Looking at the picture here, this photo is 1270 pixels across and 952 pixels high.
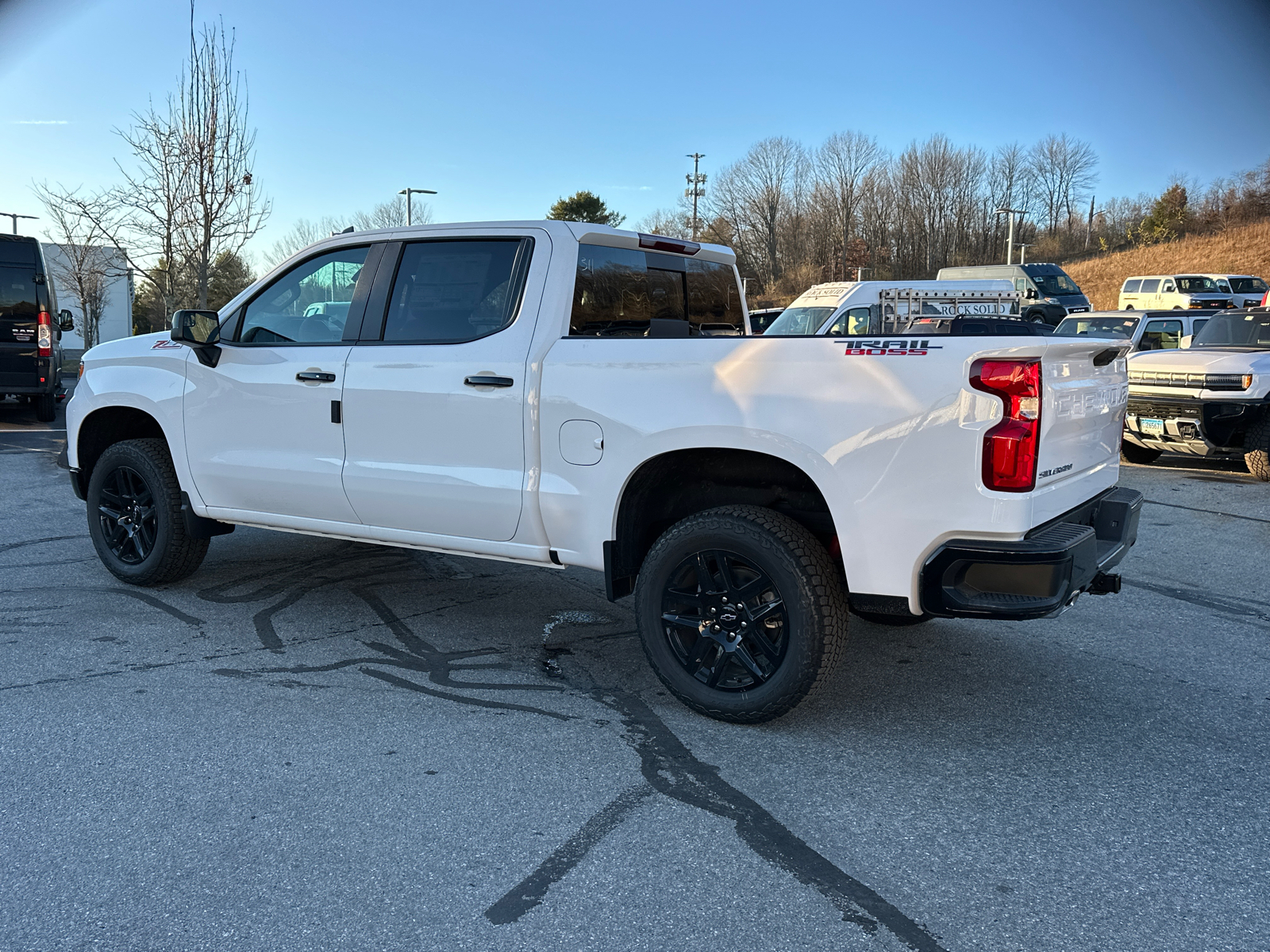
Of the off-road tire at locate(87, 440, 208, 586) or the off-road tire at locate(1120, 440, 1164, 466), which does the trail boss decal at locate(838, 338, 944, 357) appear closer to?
the off-road tire at locate(87, 440, 208, 586)

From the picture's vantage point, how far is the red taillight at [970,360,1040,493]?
3338mm

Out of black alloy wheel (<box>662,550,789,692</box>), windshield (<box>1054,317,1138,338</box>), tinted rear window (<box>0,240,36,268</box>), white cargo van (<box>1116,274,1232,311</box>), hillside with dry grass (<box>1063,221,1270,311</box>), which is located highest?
hillside with dry grass (<box>1063,221,1270,311</box>)

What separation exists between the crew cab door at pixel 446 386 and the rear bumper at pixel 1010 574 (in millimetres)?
1824

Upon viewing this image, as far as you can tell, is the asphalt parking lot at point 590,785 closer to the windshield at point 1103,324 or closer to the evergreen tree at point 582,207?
the windshield at point 1103,324

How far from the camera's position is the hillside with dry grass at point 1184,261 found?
54.2 m

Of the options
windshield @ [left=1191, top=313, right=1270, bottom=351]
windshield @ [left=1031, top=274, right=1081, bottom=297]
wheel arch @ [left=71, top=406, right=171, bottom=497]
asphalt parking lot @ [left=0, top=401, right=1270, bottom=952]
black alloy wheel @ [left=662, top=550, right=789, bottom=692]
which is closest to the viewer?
asphalt parking lot @ [left=0, top=401, right=1270, bottom=952]

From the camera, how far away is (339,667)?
4594 millimetres

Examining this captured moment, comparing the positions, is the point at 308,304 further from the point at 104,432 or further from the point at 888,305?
the point at 888,305

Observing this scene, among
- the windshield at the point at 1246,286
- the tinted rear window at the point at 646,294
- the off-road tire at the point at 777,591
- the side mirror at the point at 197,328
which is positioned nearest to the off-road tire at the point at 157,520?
the side mirror at the point at 197,328

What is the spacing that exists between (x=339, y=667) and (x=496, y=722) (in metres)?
1.03

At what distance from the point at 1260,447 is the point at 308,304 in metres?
9.16

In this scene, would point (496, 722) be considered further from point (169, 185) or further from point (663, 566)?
point (169, 185)

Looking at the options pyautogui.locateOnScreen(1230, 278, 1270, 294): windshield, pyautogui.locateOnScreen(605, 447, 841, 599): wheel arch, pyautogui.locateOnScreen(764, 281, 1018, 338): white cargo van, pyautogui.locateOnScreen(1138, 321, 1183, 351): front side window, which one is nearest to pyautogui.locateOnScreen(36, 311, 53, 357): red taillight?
pyautogui.locateOnScreen(764, 281, 1018, 338): white cargo van

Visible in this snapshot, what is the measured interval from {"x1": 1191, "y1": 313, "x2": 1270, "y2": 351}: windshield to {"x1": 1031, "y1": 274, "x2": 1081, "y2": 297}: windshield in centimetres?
2685
